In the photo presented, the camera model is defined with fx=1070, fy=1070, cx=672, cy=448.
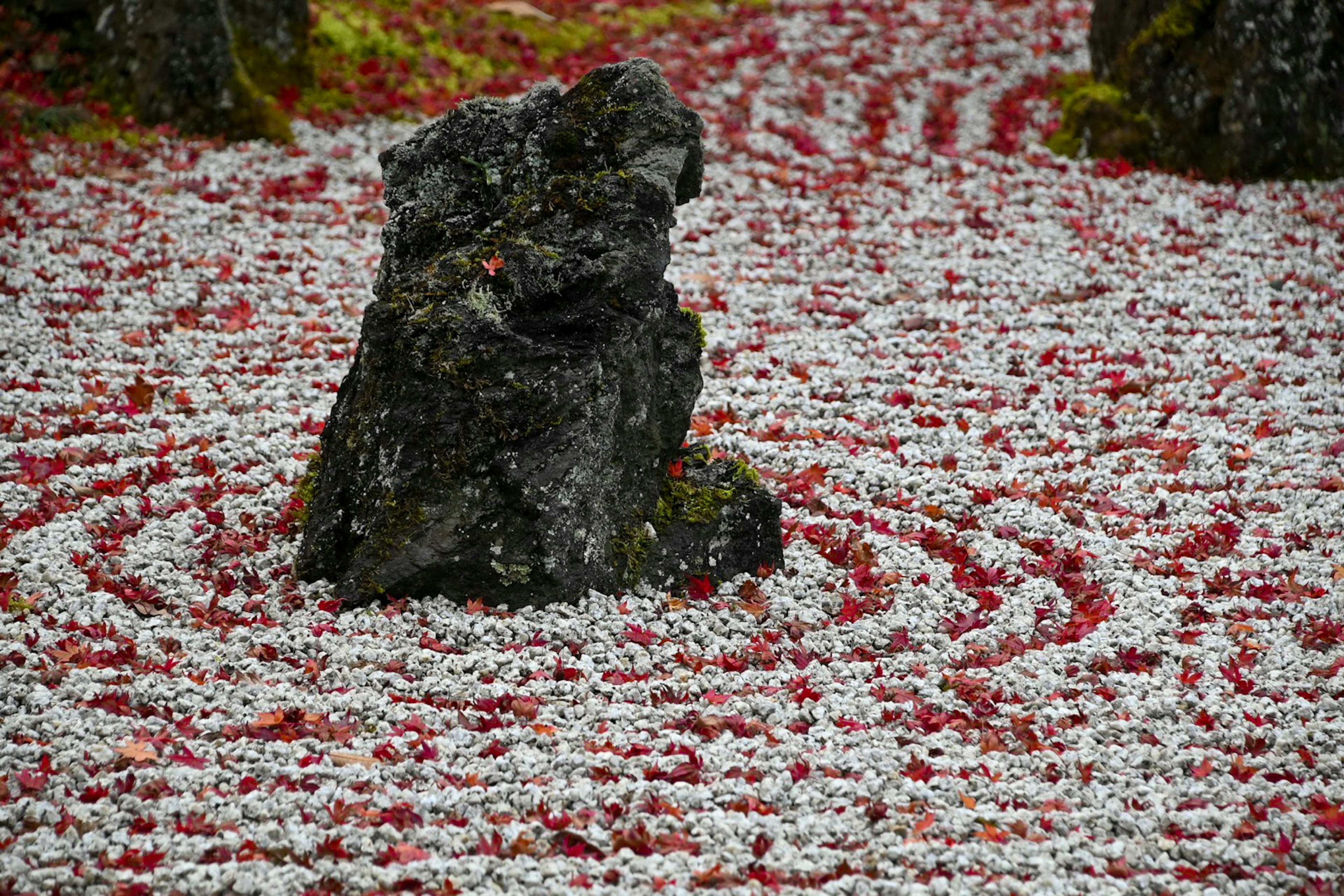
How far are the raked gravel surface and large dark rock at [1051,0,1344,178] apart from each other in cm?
70

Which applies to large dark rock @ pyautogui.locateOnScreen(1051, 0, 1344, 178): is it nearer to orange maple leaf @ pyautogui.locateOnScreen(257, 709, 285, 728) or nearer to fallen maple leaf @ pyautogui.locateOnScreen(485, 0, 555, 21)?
fallen maple leaf @ pyautogui.locateOnScreen(485, 0, 555, 21)

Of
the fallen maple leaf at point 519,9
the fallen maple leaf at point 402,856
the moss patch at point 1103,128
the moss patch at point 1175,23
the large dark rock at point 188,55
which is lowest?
the fallen maple leaf at point 402,856

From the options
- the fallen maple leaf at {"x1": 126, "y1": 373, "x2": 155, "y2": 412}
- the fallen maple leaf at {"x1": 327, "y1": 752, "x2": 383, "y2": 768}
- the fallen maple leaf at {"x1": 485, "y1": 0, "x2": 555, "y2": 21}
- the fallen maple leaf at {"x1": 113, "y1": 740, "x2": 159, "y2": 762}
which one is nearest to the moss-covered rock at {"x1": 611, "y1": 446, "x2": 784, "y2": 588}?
the fallen maple leaf at {"x1": 327, "y1": 752, "x2": 383, "y2": 768}

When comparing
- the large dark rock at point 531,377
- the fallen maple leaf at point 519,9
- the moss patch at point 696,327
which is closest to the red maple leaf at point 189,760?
the large dark rock at point 531,377

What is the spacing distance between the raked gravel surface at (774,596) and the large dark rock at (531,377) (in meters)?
0.32

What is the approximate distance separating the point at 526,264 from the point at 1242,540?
5622mm

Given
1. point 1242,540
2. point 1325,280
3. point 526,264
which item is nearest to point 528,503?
point 526,264

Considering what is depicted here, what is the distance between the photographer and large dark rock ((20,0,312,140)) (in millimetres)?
13641

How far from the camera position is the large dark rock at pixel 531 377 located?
6.52 m

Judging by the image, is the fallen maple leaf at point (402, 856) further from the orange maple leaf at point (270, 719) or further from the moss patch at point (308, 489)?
the moss patch at point (308, 489)

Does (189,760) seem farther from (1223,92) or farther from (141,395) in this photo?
(1223,92)

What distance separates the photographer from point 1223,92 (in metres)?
13.9

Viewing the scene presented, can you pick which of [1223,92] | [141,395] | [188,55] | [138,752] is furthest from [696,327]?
[1223,92]

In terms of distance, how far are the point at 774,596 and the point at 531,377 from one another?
84.6 inches
